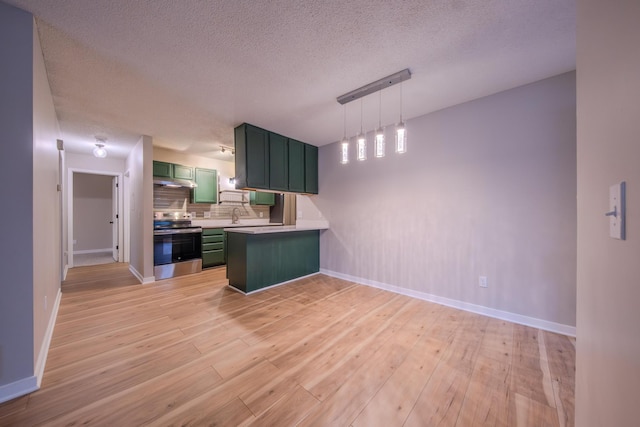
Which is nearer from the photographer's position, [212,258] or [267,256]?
[267,256]

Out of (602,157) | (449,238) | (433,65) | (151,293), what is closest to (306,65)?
(433,65)

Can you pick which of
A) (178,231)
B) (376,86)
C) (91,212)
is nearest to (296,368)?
(376,86)

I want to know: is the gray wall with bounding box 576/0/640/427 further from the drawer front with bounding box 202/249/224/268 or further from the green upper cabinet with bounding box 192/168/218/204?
the green upper cabinet with bounding box 192/168/218/204

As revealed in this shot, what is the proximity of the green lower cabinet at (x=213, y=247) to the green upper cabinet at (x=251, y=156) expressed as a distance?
72.8 inches

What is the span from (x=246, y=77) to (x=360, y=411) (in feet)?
9.15

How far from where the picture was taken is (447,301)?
2816mm

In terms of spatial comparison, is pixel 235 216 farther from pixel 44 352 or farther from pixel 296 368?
pixel 296 368

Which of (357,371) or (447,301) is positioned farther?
(447,301)

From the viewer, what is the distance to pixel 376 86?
7.47 feet

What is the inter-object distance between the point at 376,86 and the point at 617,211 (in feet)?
7.03

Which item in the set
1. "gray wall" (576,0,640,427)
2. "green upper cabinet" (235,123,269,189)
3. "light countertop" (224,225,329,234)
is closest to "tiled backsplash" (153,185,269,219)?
"light countertop" (224,225,329,234)

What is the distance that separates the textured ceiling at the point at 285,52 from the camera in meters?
1.49

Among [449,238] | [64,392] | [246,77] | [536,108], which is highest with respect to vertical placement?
[246,77]

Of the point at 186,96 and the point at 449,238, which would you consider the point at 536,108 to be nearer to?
the point at 449,238
